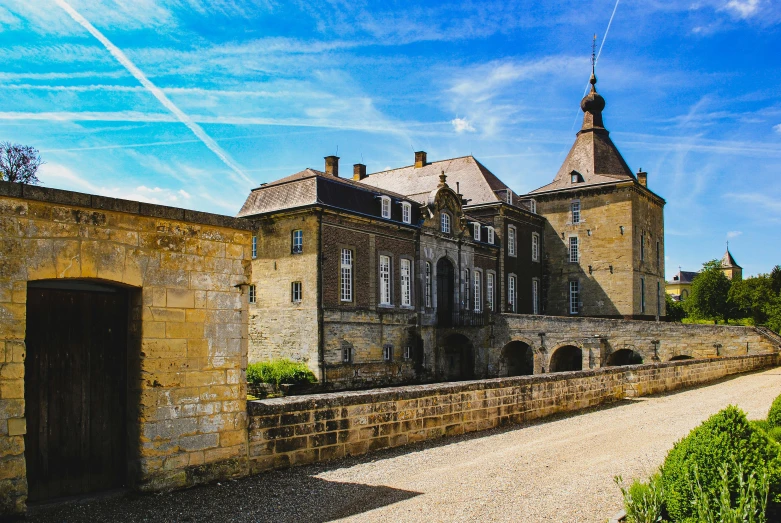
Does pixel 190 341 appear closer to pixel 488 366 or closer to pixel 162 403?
pixel 162 403

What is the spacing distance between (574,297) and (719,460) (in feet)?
114

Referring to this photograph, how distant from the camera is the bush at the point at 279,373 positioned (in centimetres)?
2322

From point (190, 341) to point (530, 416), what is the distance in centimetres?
647

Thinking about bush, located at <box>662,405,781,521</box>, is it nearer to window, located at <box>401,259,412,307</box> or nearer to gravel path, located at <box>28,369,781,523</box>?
gravel path, located at <box>28,369,781,523</box>

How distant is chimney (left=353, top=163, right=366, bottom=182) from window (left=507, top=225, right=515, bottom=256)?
9.20 meters

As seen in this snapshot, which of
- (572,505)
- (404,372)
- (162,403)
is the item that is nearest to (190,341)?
(162,403)

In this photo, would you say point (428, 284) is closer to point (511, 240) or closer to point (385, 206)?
point (385, 206)

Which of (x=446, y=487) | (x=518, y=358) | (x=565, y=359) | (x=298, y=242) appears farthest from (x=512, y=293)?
(x=446, y=487)

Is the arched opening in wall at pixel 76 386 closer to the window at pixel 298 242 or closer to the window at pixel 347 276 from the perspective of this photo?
the window at pixel 298 242

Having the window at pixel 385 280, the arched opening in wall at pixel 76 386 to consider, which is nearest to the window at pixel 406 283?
the window at pixel 385 280

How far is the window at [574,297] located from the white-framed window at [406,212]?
13.5 meters

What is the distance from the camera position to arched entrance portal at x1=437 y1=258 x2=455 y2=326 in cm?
3120

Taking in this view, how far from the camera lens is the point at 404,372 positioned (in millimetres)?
28562

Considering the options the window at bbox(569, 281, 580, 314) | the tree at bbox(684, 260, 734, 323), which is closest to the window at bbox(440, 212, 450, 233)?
the window at bbox(569, 281, 580, 314)
